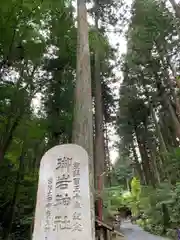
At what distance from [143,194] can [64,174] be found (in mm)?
13143

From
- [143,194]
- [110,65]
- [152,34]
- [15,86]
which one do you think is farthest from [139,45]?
[143,194]

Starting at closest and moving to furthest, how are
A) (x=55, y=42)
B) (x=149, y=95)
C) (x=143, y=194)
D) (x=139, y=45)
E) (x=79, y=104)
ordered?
(x=79, y=104), (x=55, y=42), (x=139, y=45), (x=149, y=95), (x=143, y=194)

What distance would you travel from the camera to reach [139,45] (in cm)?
1252

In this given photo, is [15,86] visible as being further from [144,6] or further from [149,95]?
[149,95]

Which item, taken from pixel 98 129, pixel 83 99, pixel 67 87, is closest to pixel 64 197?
pixel 83 99

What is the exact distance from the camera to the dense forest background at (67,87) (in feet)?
22.5

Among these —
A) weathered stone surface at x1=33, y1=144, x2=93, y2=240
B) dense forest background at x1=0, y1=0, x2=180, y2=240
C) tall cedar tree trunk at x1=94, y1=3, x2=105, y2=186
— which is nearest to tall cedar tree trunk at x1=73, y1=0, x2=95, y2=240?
weathered stone surface at x1=33, y1=144, x2=93, y2=240

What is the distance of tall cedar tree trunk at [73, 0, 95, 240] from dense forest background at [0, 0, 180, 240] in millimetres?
1228

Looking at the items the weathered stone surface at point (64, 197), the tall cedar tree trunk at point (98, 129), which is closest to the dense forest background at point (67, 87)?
the tall cedar tree trunk at point (98, 129)

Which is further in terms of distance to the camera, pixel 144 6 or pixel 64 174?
pixel 144 6

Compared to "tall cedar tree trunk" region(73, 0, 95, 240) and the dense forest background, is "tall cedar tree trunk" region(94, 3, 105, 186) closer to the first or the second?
the dense forest background

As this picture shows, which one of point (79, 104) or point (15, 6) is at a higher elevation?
point (15, 6)

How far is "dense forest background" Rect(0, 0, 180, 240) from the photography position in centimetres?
684

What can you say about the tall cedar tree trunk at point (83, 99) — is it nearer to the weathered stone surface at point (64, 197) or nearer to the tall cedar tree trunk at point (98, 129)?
the weathered stone surface at point (64, 197)
